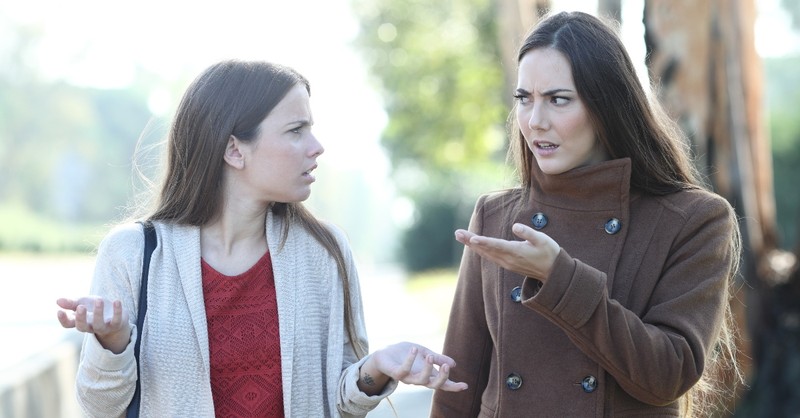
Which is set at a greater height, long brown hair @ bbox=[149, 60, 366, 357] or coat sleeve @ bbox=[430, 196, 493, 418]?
long brown hair @ bbox=[149, 60, 366, 357]

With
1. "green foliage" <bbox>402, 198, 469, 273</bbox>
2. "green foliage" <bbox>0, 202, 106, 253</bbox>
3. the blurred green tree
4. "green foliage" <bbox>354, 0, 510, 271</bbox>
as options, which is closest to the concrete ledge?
"green foliage" <bbox>354, 0, 510, 271</bbox>

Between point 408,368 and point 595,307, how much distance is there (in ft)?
2.07

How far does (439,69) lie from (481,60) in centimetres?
100

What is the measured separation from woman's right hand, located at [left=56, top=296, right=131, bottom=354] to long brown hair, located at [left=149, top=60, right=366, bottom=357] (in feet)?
1.71

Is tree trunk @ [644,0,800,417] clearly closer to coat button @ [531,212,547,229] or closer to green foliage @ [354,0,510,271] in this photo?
coat button @ [531,212,547,229]

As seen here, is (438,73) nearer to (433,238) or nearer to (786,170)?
(433,238)

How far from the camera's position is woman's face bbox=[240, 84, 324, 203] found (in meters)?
3.71

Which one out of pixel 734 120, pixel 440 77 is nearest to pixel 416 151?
pixel 440 77

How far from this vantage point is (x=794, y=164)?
2067 cm

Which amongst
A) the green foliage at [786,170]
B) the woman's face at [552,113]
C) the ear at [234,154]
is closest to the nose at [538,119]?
the woman's face at [552,113]

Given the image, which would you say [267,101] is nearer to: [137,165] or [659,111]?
[137,165]

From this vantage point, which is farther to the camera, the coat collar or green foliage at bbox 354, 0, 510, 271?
green foliage at bbox 354, 0, 510, 271

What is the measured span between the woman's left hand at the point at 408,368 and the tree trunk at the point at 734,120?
145 inches

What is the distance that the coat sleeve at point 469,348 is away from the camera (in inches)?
144
